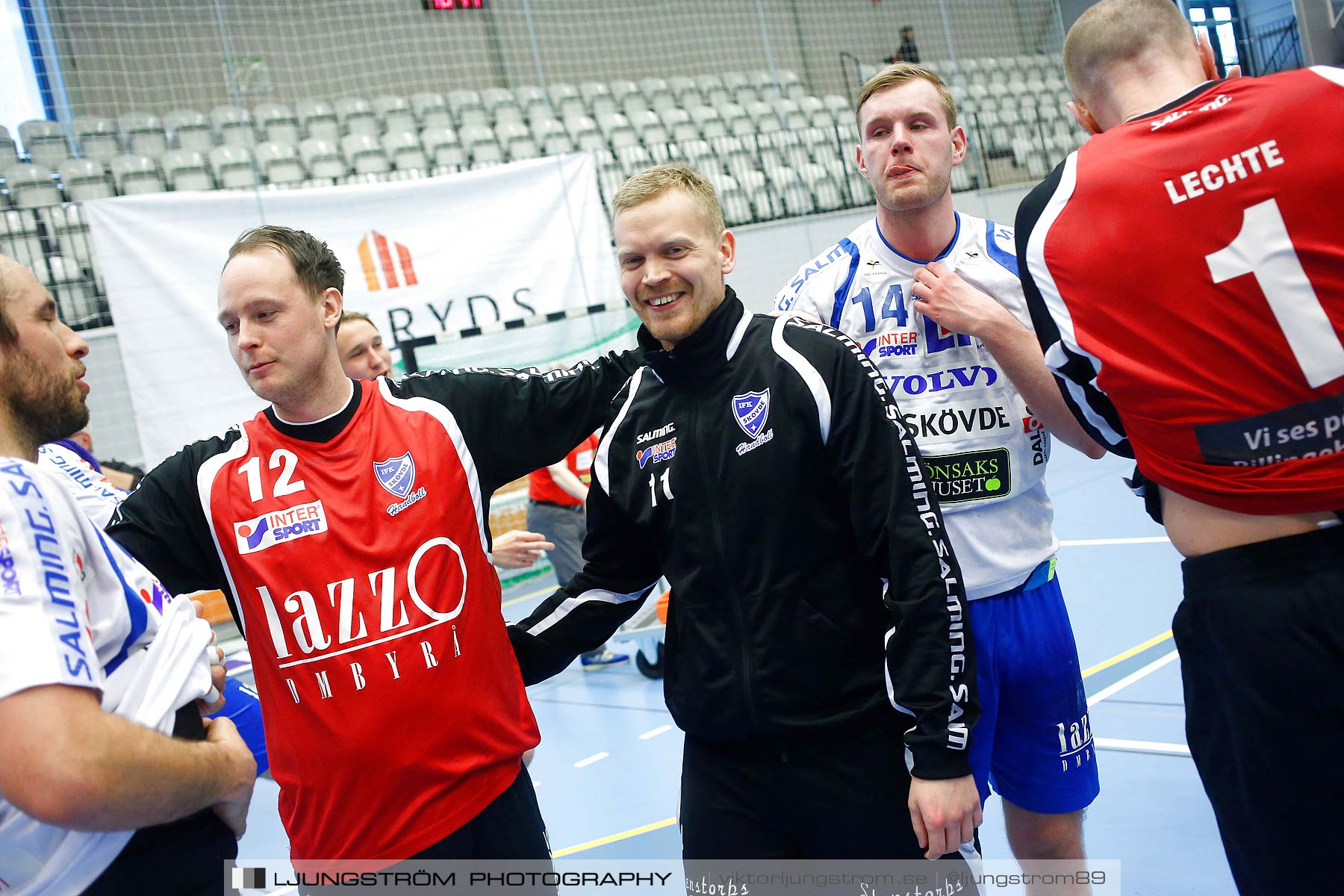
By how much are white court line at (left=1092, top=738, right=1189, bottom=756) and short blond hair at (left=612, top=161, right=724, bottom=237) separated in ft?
8.57

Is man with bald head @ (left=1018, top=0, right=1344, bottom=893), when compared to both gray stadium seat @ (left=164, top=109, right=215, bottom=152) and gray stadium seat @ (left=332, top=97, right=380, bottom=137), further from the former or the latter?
gray stadium seat @ (left=332, top=97, right=380, bottom=137)

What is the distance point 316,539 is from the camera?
2.03 m

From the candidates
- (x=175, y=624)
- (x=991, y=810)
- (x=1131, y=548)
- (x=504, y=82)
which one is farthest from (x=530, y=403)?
(x=504, y=82)

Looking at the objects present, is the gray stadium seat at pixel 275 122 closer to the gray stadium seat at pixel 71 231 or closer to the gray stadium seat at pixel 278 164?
the gray stadium seat at pixel 278 164


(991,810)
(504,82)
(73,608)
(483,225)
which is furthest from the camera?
(504,82)

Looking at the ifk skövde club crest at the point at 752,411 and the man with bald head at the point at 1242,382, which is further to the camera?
the ifk skövde club crest at the point at 752,411

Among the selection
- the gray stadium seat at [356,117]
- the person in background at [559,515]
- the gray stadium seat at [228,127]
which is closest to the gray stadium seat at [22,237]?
the gray stadium seat at [228,127]

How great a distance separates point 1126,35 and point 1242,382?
0.73 m

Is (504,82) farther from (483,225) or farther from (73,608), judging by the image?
(73,608)

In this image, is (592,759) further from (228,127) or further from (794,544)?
(228,127)

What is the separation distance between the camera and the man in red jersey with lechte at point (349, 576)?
6.50 feet

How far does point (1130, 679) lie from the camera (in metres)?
4.38

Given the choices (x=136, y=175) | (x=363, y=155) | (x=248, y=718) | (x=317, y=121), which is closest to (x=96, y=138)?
(x=136, y=175)

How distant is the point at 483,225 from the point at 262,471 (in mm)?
7028
